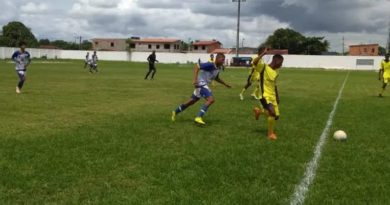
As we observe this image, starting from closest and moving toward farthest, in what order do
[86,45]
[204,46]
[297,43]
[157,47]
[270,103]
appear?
[270,103], [297,43], [157,47], [204,46], [86,45]

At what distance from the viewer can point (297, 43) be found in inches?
4968

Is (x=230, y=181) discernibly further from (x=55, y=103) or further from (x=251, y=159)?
(x=55, y=103)

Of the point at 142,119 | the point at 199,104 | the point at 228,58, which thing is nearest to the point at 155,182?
the point at 142,119

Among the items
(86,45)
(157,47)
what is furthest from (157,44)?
(86,45)

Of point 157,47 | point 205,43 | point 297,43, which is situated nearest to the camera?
point 297,43

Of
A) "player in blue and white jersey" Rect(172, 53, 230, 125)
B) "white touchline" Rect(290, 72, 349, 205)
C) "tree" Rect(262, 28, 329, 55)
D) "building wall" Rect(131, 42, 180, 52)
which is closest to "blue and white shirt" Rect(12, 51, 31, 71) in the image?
"player in blue and white jersey" Rect(172, 53, 230, 125)

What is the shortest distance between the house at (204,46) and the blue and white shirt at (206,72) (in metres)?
127

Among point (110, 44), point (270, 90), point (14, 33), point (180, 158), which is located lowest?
point (180, 158)

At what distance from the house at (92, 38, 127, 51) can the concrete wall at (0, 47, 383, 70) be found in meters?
41.3

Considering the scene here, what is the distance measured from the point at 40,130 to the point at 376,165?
22.0 ft

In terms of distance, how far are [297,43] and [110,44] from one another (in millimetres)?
53066

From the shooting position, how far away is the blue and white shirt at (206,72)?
476 inches

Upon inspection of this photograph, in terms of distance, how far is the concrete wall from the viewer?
84.9 metres

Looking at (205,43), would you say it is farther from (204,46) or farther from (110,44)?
(110,44)
